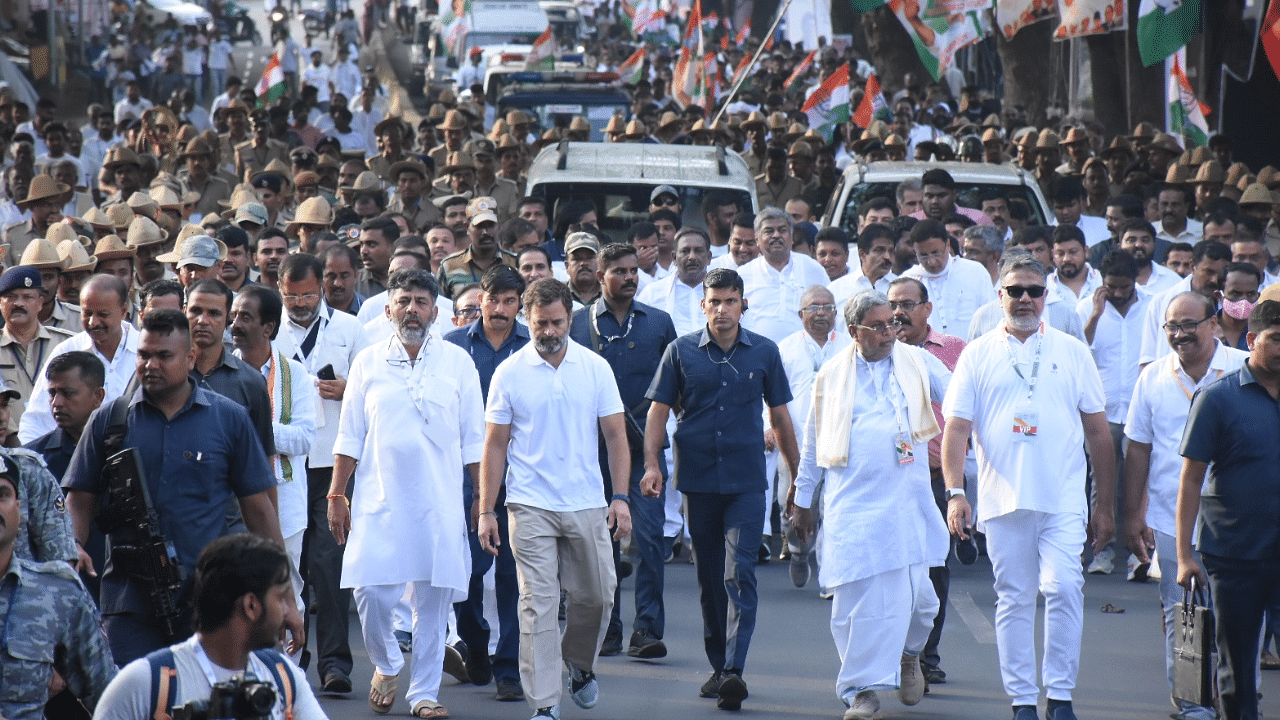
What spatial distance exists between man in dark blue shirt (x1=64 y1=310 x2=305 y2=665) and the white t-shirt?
1808 millimetres

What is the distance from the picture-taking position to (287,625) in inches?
178

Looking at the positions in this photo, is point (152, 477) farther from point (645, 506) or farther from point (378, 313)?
point (378, 313)

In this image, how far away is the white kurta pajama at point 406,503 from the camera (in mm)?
8039

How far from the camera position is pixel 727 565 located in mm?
8414

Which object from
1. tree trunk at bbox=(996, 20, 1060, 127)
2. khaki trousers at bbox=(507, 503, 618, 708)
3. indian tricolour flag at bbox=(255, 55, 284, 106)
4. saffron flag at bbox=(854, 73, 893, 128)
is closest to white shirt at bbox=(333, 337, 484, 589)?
khaki trousers at bbox=(507, 503, 618, 708)

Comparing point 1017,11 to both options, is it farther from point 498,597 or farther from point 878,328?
point 498,597

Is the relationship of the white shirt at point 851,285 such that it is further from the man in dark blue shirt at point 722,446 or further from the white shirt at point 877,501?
the white shirt at point 877,501

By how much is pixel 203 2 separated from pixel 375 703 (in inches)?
2505

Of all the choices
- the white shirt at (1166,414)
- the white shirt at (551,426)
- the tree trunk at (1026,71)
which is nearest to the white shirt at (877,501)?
the white shirt at (551,426)

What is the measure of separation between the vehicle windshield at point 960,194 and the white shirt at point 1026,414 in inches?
273

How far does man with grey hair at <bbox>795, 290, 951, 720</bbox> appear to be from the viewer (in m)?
7.98

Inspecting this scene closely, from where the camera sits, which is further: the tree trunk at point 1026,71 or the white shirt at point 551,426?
the tree trunk at point 1026,71

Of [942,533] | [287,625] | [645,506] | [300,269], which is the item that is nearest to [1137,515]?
[942,533]

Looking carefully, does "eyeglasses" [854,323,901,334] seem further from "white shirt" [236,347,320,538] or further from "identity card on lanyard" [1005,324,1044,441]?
"white shirt" [236,347,320,538]
